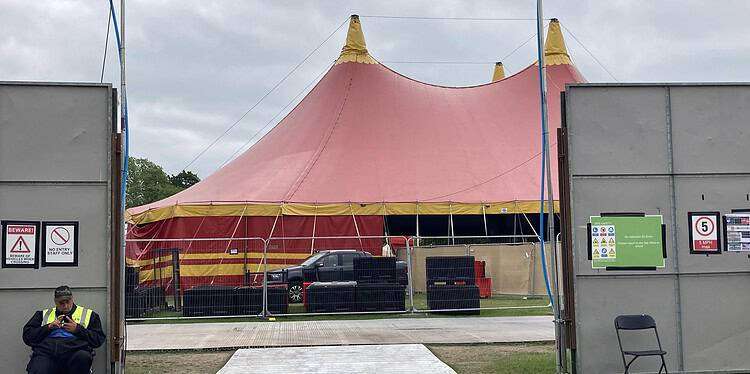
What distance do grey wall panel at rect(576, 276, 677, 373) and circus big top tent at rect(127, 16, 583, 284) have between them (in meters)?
12.7

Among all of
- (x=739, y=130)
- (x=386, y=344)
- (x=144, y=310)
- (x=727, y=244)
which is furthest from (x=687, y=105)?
(x=144, y=310)

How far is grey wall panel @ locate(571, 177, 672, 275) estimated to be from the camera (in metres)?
9.20

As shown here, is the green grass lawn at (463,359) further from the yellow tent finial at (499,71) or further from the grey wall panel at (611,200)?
the yellow tent finial at (499,71)

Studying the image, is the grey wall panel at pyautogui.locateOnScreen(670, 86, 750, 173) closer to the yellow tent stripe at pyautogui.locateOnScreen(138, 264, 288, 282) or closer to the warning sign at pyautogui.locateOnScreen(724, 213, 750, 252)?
the warning sign at pyautogui.locateOnScreen(724, 213, 750, 252)

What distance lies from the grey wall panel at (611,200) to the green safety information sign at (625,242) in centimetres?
8

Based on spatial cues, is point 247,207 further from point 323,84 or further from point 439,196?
point 323,84

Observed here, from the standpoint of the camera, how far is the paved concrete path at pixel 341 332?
1274cm

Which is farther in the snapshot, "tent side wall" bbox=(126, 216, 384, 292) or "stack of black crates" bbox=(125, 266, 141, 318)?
"tent side wall" bbox=(126, 216, 384, 292)

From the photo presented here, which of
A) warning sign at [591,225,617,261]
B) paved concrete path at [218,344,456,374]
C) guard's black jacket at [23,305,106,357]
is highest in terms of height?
warning sign at [591,225,617,261]

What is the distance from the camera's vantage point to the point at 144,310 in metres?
17.2

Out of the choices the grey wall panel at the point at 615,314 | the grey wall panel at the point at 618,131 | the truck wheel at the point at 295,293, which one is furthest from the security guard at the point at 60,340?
the truck wheel at the point at 295,293

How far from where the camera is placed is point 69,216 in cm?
862

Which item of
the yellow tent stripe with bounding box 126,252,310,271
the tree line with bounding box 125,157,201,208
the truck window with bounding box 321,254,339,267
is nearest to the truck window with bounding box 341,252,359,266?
the truck window with bounding box 321,254,339,267

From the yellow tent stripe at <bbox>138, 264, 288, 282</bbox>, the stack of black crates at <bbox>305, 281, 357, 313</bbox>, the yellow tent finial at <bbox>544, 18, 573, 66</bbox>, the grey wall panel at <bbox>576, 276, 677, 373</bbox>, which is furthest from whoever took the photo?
the yellow tent finial at <bbox>544, 18, 573, 66</bbox>
